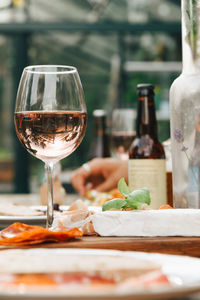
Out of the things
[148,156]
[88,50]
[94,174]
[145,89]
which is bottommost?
[94,174]

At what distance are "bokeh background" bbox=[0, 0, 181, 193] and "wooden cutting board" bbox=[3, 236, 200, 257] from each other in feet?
15.9

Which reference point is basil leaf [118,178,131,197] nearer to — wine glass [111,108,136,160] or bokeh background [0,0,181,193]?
wine glass [111,108,136,160]

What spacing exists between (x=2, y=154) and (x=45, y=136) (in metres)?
5.07

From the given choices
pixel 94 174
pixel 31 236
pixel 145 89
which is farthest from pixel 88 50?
pixel 31 236

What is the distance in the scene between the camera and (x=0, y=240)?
2.03ft

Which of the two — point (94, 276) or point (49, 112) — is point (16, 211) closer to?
point (49, 112)

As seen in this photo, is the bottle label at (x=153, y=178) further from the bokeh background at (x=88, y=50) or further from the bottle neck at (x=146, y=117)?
the bokeh background at (x=88, y=50)

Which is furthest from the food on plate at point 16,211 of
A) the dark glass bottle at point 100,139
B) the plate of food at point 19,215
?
the dark glass bottle at point 100,139

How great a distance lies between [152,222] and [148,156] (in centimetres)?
26

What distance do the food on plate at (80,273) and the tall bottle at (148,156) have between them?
0.45m

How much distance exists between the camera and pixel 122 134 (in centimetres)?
177

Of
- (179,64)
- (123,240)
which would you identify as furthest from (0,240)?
(179,64)

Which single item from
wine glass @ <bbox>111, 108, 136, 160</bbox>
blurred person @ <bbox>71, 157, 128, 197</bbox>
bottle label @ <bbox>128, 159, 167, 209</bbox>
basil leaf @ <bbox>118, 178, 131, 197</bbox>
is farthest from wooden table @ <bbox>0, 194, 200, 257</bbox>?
wine glass @ <bbox>111, 108, 136, 160</bbox>

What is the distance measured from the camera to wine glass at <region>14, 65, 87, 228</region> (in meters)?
0.73
